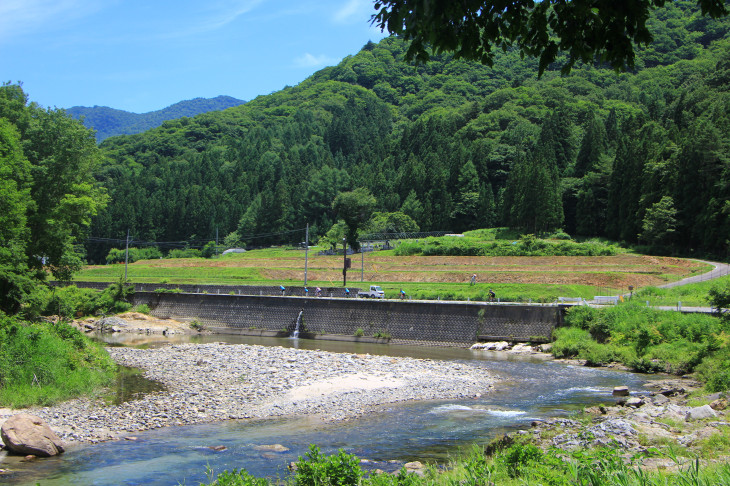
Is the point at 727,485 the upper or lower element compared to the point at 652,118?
lower

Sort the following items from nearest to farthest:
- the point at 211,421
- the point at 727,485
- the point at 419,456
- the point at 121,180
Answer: the point at 727,485
the point at 419,456
the point at 211,421
the point at 121,180

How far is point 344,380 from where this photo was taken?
2767 centimetres

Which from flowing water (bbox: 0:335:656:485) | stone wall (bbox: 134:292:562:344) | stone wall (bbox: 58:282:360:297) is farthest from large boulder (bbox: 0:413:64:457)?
stone wall (bbox: 58:282:360:297)

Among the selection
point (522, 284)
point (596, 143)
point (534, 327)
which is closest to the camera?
point (534, 327)

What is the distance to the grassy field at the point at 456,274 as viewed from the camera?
53.6 m

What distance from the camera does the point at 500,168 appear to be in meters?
122

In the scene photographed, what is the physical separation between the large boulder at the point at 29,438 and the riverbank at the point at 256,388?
112 cm

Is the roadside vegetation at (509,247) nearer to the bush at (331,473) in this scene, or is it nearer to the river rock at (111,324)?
the river rock at (111,324)

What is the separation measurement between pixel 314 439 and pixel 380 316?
93.9 ft

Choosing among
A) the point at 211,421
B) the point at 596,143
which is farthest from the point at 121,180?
the point at 211,421

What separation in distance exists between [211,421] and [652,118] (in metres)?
103

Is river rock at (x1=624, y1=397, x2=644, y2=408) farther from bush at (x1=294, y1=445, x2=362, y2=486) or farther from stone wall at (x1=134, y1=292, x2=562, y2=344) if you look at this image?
stone wall at (x1=134, y1=292, x2=562, y2=344)

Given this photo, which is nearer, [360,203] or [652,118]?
[360,203]

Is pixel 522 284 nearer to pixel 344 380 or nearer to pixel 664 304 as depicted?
pixel 664 304
